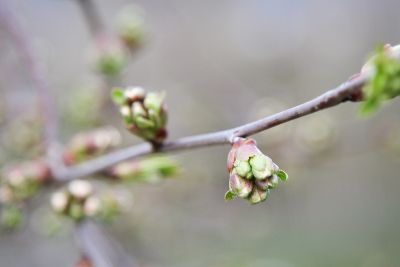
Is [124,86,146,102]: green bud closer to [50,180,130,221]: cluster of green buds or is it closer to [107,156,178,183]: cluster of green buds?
[107,156,178,183]: cluster of green buds

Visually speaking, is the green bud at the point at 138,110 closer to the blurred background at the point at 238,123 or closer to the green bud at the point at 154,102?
the green bud at the point at 154,102

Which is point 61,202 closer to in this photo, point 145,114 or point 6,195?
point 6,195

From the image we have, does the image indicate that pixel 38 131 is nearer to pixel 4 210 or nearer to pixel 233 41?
pixel 4 210

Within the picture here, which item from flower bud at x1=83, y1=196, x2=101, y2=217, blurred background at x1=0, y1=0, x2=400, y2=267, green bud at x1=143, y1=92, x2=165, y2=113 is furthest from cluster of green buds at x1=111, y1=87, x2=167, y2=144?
blurred background at x1=0, y1=0, x2=400, y2=267

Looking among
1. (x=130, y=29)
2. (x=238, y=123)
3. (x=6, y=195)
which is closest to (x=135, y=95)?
(x=6, y=195)

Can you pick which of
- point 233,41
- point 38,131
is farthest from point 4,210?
point 233,41

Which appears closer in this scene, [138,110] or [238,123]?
[138,110]

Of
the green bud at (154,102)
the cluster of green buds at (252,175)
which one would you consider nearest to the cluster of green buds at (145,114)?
the green bud at (154,102)
